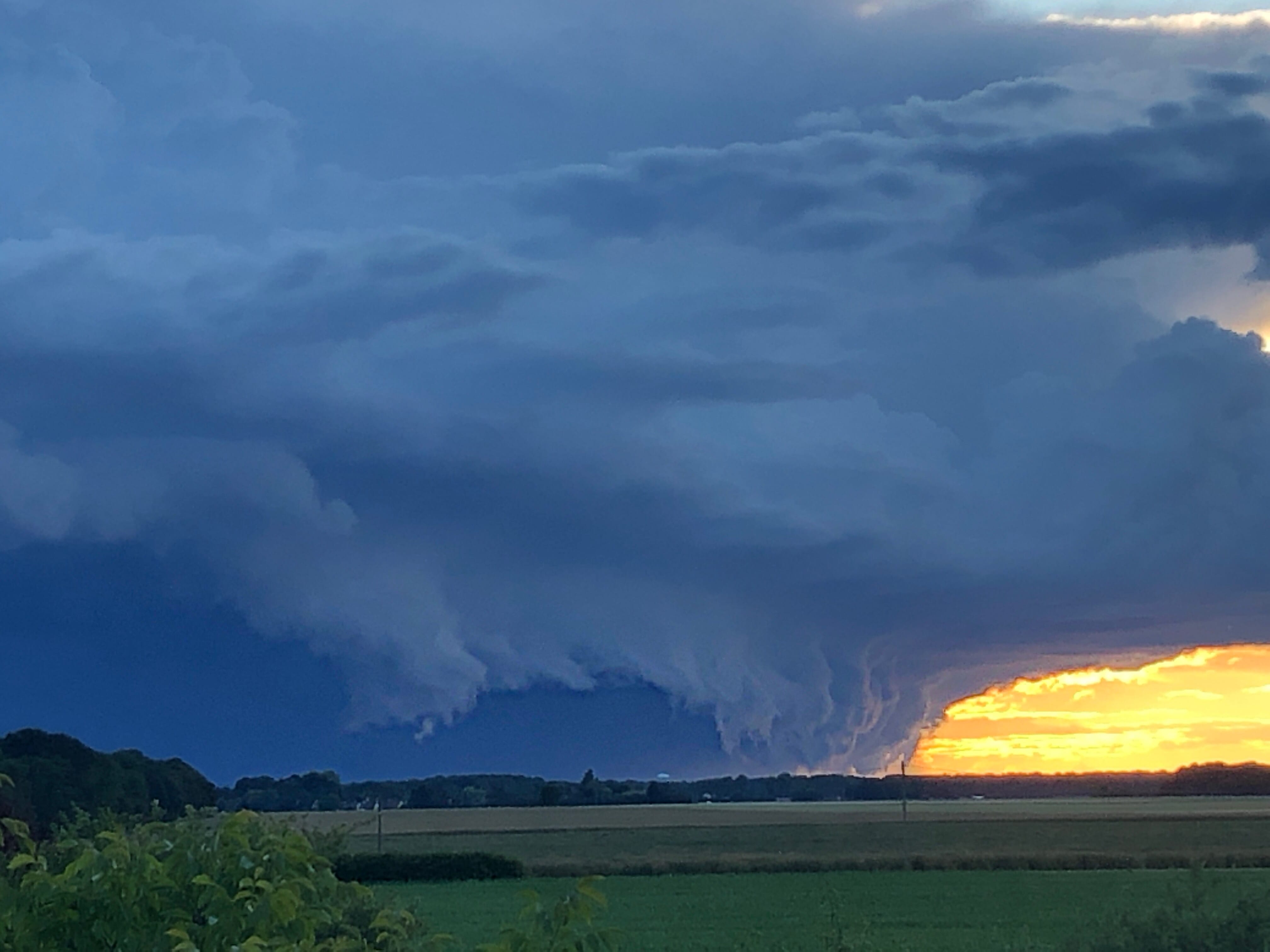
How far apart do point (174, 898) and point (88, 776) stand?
113m

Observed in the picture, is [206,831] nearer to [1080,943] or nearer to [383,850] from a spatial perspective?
[1080,943]

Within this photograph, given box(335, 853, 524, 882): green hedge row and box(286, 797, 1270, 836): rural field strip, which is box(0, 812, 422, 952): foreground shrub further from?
box(286, 797, 1270, 836): rural field strip

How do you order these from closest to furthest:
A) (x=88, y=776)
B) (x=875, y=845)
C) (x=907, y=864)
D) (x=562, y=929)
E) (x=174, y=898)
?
1. (x=562, y=929)
2. (x=174, y=898)
3. (x=907, y=864)
4. (x=875, y=845)
5. (x=88, y=776)

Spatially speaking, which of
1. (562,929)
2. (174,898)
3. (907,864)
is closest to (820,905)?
(907,864)

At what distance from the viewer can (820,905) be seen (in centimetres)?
4194

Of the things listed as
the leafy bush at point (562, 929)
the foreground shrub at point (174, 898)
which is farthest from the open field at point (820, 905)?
the leafy bush at point (562, 929)

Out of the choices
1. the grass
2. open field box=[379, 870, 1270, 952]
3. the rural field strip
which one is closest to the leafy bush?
open field box=[379, 870, 1270, 952]

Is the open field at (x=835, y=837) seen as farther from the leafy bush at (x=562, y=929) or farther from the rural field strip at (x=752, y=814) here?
the leafy bush at (x=562, y=929)

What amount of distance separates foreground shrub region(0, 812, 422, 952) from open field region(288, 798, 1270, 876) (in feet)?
148

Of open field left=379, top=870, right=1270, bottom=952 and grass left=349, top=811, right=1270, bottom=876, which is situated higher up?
grass left=349, top=811, right=1270, bottom=876

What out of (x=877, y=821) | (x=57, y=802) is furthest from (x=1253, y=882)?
(x=57, y=802)

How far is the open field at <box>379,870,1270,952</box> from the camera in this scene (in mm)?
38344

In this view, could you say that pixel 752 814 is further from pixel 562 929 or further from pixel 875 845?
pixel 562 929

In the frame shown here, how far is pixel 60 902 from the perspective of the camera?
7266 millimetres
